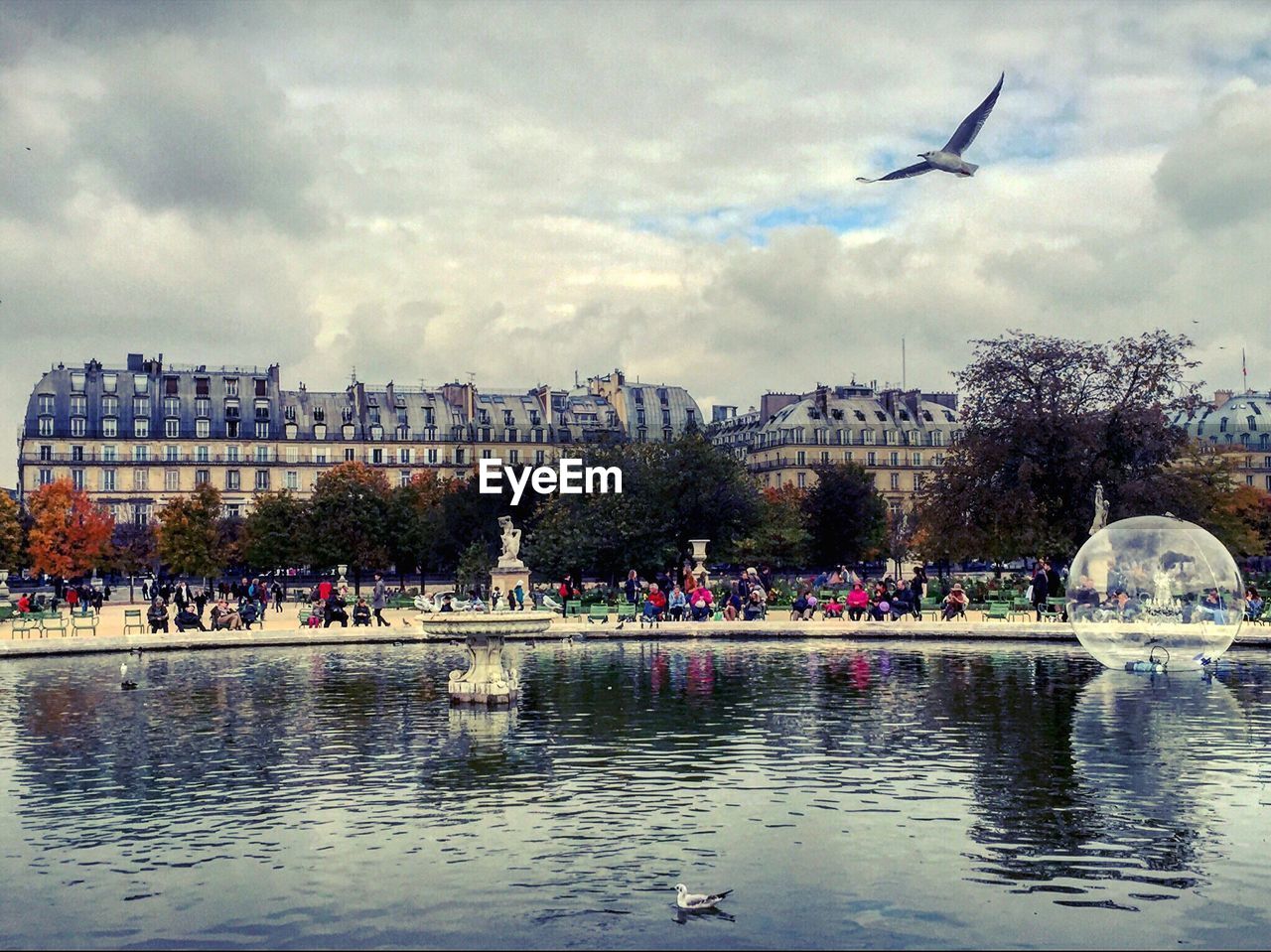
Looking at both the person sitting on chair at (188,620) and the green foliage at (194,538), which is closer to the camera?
the person sitting on chair at (188,620)

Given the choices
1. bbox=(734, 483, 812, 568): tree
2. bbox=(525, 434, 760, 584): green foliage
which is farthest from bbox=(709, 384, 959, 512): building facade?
bbox=(525, 434, 760, 584): green foliage

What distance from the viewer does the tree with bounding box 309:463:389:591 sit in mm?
88938

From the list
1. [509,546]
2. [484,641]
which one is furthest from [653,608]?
[484,641]

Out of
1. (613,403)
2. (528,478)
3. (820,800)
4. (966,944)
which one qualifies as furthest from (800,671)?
(613,403)

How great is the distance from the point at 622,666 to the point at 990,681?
795cm

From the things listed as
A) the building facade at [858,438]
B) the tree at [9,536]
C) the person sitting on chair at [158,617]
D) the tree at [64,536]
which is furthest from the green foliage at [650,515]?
the building facade at [858,438]

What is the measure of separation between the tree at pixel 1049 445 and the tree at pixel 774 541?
10627 mm

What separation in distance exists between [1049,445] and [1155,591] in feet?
85.3

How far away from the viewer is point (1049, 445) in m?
52.5

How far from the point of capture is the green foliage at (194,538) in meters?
92.8

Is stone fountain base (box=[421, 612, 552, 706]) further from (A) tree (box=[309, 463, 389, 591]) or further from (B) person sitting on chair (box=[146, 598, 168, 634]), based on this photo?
(A) tree (box=[309, 463, 389, 591])

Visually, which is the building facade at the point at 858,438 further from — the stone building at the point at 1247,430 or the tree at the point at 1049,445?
the tree at the point at 1049,445

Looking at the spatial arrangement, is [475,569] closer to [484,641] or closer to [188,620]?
[188,620]

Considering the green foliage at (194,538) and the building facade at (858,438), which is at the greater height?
the building facade at (858,438)
